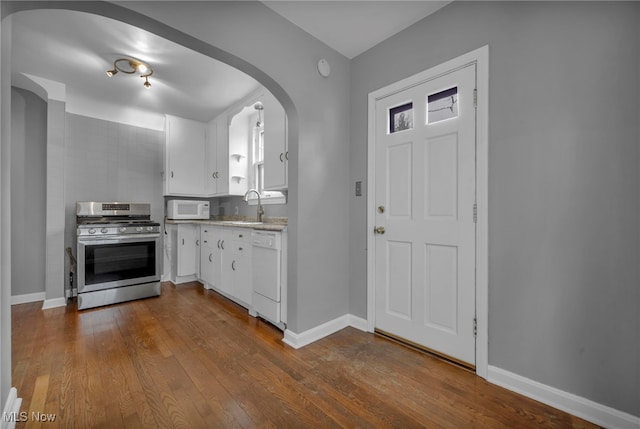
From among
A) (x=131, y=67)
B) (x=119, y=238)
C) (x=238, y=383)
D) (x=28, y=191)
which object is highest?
(x=131, y=67)

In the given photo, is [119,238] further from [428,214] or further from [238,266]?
[428,214]

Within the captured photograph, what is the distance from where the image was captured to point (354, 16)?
199 centimetres

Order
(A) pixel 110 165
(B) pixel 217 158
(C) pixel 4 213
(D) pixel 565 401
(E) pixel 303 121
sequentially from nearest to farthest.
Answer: (C) pixel 4 213 < (D) pixel 565 401 < (E) pixel 303 121 < (A) pixel 110 165 < (B) pixel 217 158

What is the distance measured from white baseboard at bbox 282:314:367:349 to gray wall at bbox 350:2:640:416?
1.07 meters

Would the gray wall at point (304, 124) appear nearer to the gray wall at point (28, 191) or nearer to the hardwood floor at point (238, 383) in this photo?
the hardwood floor at point (238, 383)

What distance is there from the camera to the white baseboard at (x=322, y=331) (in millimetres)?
2097

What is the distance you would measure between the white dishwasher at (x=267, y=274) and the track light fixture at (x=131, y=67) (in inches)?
77.0

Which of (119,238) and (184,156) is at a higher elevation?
(184,156)

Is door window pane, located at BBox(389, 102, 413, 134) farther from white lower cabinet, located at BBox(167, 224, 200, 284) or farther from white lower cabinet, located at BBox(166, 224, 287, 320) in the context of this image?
white lower cabinet, located at BBox(167, 224, 200, 284)

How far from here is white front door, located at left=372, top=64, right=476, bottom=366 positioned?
5.84 feet

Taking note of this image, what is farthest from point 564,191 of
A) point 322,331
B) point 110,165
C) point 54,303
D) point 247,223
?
point 110,165

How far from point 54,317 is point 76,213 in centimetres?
134

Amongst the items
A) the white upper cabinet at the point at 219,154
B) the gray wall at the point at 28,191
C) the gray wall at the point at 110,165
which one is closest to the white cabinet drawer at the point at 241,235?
the white upper cabinet at the point at 219,154

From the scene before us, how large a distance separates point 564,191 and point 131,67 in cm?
362
